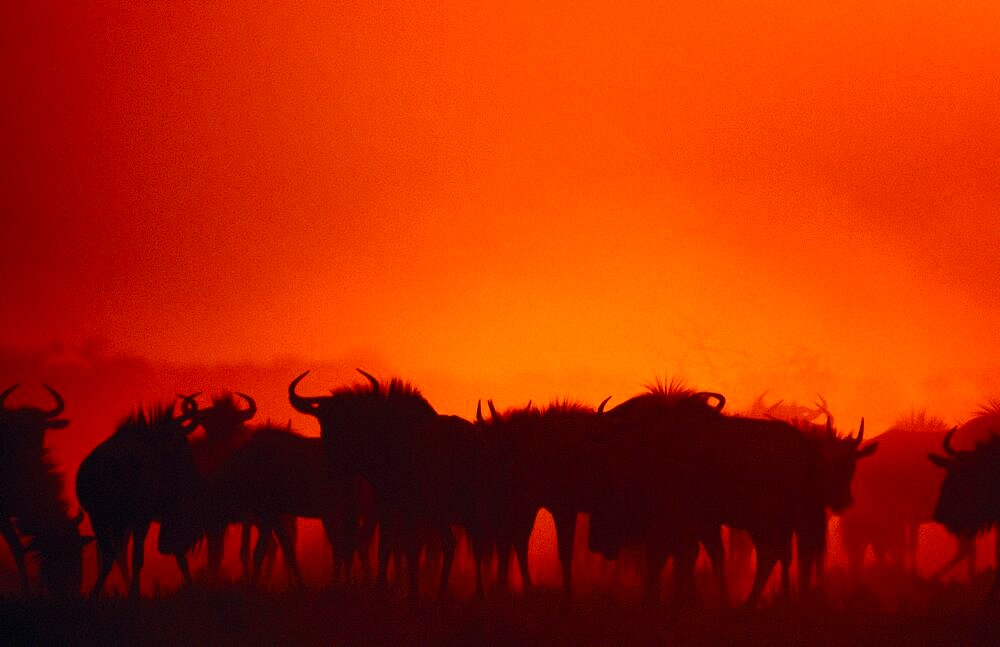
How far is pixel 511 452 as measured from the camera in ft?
53.8

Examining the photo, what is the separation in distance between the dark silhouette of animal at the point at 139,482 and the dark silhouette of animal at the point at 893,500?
36.2 feet

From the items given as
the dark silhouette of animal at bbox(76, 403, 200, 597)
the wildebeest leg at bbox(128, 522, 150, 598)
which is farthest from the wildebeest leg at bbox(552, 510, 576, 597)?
the wildebeest leg at bbox(128, 522, 150, 598)

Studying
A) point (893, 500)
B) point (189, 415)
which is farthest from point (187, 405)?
point (893, 500)

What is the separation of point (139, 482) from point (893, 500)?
12436 mm

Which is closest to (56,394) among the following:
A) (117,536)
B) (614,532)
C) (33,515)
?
(33,515)

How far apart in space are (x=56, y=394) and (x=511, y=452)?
23.6 feet

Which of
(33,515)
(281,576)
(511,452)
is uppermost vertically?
(511,452)

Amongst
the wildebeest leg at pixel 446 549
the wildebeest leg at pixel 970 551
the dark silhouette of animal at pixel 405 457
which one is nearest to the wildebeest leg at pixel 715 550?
the dark silhouette of animal at pixel 405 457

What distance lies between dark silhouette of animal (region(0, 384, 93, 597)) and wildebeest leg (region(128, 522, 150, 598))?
1.65 meters

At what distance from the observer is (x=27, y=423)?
61.6ft

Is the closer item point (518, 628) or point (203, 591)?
point (518, 628)

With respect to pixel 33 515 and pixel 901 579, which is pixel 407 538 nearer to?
pixel 33 515

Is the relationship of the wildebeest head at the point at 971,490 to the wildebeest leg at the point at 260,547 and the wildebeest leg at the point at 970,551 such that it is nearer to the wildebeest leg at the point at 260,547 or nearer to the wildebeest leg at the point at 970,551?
the wildebeest leg at the point at 970,551

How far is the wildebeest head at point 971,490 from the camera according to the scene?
16.2 metres
